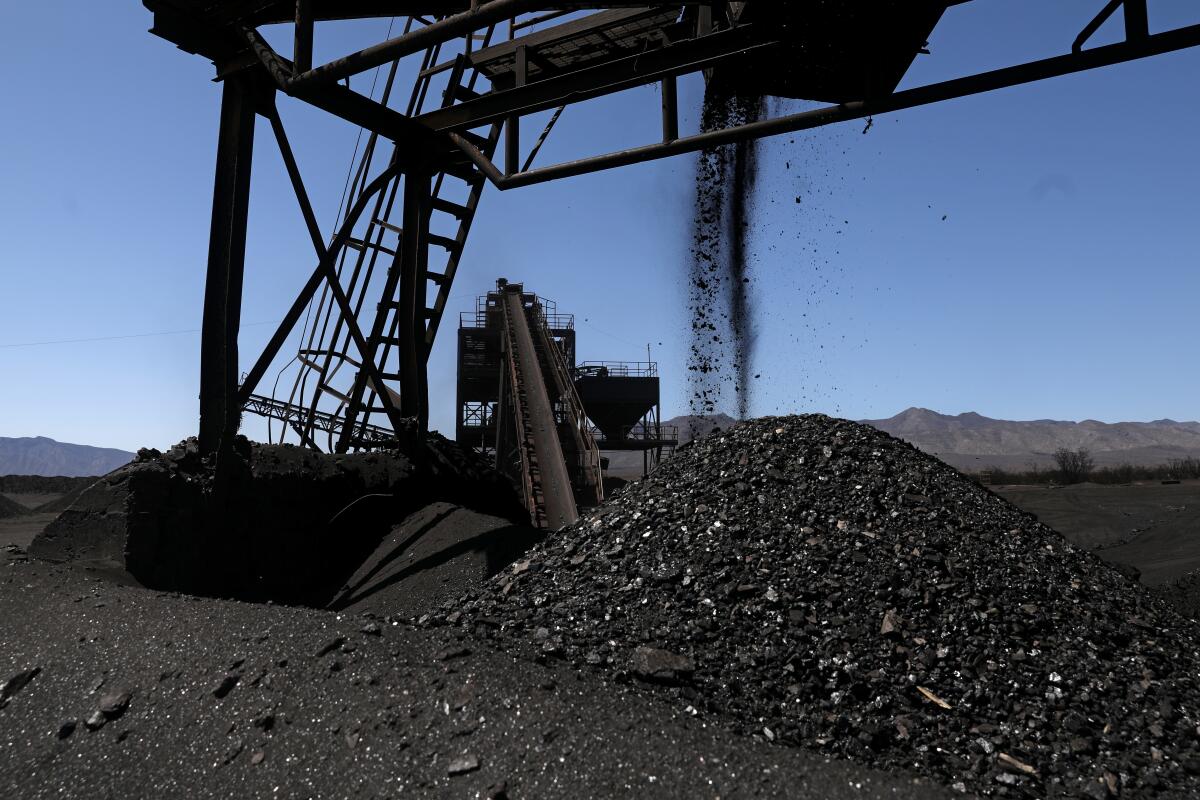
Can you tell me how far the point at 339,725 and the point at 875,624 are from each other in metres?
1.99

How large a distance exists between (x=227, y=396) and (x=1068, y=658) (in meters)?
5.27

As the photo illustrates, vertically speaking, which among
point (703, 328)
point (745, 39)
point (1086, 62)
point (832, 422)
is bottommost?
point (832, 422)

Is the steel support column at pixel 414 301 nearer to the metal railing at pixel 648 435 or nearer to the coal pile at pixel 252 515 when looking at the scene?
the coal pile at pixel 252 515

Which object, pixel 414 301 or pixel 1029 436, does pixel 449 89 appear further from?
pixel 1029 436

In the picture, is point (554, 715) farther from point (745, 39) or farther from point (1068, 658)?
point (745, 39)

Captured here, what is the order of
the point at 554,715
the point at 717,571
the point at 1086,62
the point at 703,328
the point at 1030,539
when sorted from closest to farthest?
the point at 554,715
the point at 717,571
the point at 1086,62
the point at 1030,539
the point at 703,328

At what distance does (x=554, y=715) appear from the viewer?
8.46 feet

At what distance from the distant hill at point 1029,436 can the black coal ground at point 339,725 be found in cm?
14596

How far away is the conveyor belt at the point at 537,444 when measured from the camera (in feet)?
27.8

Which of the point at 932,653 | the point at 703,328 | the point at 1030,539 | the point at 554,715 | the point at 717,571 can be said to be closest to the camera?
the point at 554,715

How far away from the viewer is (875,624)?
10.3ft

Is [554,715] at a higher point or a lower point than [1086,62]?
lower

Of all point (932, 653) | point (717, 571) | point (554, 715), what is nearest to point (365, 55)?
point (717, 571)

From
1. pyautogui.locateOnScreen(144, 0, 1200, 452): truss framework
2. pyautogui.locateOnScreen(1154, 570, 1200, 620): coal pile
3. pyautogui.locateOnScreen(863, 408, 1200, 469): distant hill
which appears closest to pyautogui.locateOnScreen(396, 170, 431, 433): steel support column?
pyautogui.locateOnScreen(144, 0, 1200, 452): truss framework
